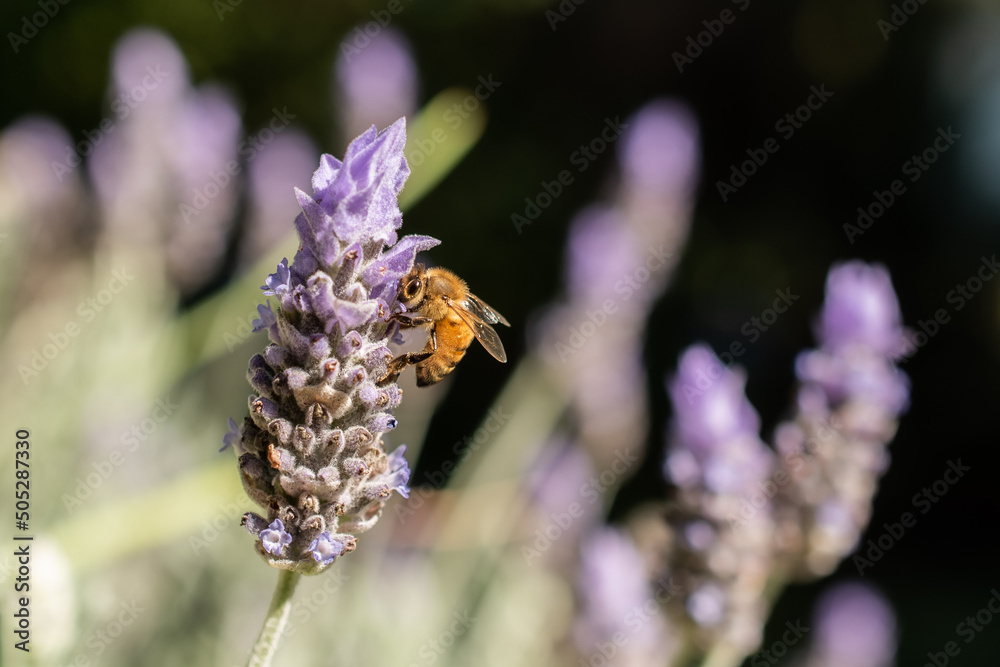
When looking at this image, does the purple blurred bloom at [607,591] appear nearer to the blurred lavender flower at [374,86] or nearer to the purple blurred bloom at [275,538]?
the purple blurred bloom at [275,538]

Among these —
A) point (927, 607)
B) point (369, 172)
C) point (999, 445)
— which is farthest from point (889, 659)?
point (369, 172)

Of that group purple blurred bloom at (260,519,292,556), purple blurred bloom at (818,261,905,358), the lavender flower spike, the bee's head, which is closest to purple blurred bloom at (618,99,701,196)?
purple blurred bloom at (818,261,905,358)

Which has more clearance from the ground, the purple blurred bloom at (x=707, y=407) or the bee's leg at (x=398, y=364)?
the bee's leg at (x=398, y=364)

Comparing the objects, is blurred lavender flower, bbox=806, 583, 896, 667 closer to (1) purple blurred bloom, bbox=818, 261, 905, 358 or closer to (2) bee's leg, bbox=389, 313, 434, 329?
(1) purple blurred bloom, bbox=818, 261, 905, 358

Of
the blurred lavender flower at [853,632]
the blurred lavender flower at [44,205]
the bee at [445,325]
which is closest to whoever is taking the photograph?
the bee at [445,325]

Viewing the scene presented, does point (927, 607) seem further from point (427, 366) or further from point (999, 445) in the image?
point (427, 366)

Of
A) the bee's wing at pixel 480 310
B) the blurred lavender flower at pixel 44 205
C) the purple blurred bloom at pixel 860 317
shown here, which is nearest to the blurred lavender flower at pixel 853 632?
the purple blurred bloom at pixel 860 317
